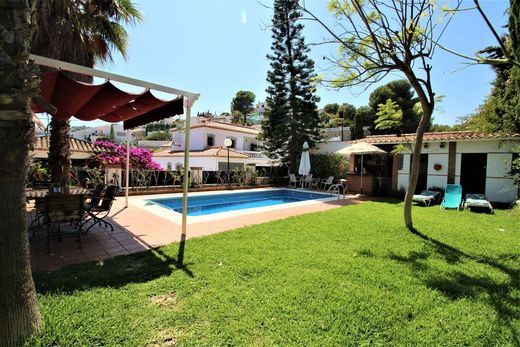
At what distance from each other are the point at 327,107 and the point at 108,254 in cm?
5033

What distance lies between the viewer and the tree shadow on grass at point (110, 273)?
3.45m

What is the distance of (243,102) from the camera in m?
55.3

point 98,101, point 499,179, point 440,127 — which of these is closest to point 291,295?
point 98,101

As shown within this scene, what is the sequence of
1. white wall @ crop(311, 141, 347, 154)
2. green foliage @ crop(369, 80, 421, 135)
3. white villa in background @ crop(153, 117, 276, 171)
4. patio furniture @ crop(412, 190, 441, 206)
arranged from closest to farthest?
patio furniture @ crop(412, 190, 441, 206), white wall @ crop(311, 141, 347, 154), white villa in background @ crop(153, 117, 276, 171), green foliage @ crop(369, 80, 421, 135)

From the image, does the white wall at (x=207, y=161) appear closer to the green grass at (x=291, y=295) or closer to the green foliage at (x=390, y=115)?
the green foliage at (x=390, y=115)

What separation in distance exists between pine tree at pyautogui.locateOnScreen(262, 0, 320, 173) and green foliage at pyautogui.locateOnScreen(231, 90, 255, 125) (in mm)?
34503

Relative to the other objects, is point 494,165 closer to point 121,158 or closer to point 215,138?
point 121,158

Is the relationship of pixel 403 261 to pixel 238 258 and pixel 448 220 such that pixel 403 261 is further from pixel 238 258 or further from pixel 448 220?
pixel 448 220

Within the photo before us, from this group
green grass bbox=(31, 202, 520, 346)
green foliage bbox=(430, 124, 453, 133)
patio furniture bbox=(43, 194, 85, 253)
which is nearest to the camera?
green grass bbox=(31, 202, 520, 346)

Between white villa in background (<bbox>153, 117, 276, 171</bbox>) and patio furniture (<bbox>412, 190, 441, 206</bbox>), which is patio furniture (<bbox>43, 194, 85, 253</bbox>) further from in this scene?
white villa in background (<bbox>153, 117, 276, 171</bbox>)

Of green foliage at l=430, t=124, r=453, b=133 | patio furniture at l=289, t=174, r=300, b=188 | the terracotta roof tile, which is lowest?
patio furniture at l=289, t=174, r=300, b=188

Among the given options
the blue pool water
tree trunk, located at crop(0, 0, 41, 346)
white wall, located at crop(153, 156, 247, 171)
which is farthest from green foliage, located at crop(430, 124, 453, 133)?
tree trunk, located at crop(0, 0, 41, 346)

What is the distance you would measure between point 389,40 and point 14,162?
7254 millimetres

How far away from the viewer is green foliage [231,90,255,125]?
54.9 meters
